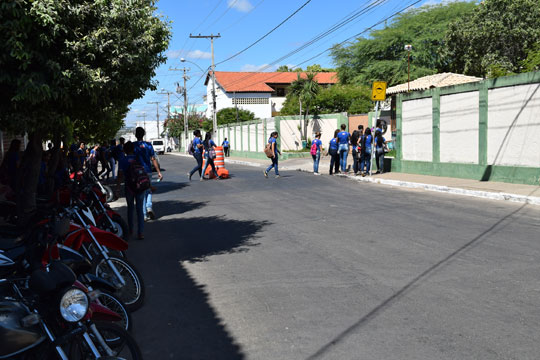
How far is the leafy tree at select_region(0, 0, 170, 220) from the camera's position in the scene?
228 inches

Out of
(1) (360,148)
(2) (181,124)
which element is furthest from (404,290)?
(2) (181,124)

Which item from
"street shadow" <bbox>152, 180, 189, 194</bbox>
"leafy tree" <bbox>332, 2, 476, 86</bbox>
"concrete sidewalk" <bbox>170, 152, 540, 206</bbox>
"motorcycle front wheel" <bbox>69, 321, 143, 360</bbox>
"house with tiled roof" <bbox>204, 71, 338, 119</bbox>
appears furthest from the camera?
"house with tiled roof" <bbox>204, 71, 338, 119</bbox>

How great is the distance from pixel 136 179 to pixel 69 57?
2.54 metres

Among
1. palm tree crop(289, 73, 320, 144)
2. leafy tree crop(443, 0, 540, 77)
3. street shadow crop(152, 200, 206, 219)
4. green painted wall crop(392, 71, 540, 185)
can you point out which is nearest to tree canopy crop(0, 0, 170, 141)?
street shadow crop(152, 200, 206, 219)

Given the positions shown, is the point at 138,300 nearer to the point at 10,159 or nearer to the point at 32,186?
the point at 32,186

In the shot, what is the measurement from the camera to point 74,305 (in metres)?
2.83

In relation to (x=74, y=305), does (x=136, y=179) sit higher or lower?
higher

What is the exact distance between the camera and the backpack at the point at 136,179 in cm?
840

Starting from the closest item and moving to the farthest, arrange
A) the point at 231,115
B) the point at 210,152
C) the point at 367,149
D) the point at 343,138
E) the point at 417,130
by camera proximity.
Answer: the point at 417,130
the point at 367,149
the point at 343,138
the point at 210,152
the point at 231,115

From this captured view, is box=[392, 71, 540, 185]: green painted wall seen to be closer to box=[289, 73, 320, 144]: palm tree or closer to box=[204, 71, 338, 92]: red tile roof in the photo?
box=[289, 73, 320, 144]: palm tree

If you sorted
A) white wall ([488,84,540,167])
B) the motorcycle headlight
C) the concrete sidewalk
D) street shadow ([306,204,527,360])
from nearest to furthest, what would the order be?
the motorcycle headlight
street shadow ([306,204,527,360])
the concrete sidewalk
white wall ([488,84,540,167])

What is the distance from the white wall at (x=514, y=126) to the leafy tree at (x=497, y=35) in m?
19.5

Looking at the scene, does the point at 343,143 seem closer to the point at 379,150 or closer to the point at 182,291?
the point at 379,150

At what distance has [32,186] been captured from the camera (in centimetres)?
827
